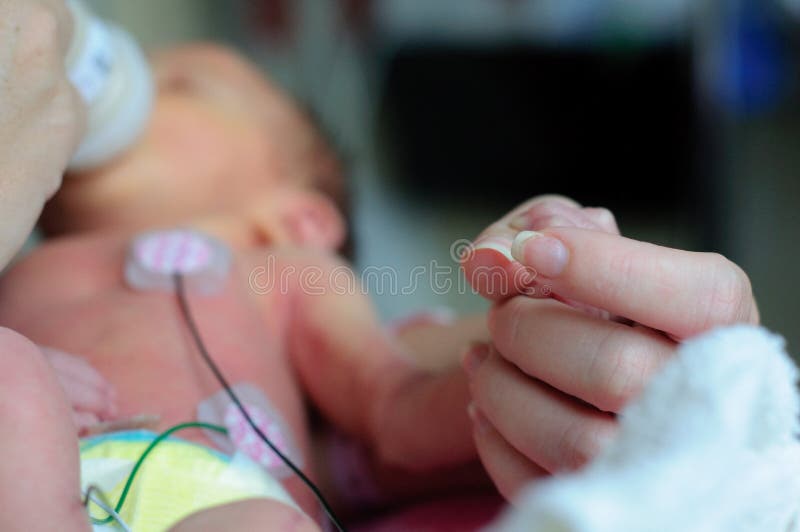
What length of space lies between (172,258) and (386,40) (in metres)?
1.54

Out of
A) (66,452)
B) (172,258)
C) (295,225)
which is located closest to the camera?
(66,452)

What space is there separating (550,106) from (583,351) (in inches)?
61.0

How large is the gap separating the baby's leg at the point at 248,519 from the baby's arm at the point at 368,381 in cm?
25

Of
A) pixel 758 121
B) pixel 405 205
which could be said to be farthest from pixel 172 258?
pixel 758 121

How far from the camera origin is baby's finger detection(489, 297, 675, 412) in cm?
55

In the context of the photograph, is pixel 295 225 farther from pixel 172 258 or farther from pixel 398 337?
pixel 172 258

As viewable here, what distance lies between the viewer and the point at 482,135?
2.08 meters

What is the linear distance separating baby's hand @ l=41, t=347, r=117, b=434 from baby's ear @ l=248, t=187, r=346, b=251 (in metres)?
0.45

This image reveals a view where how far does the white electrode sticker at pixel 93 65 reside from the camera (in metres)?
0.83

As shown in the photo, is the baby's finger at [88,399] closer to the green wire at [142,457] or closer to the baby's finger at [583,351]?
the green wire at [142,457]

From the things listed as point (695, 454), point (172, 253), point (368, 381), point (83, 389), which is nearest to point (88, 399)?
point (83, 389)

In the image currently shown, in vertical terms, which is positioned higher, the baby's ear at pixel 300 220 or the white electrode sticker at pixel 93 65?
the white electrode sticker at pixel 93 65

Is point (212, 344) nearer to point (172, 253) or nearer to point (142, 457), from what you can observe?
point (172, 253)

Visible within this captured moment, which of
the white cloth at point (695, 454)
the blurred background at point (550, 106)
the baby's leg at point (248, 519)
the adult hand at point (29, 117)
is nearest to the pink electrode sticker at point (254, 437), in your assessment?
the baby's leg at point (248, 519)
